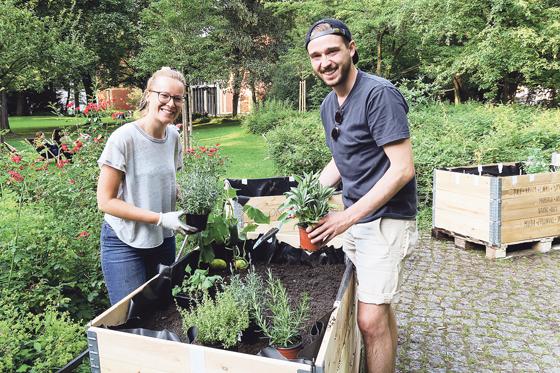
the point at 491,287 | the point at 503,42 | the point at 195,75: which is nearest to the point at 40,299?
the point at 491,287

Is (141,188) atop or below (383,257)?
atop

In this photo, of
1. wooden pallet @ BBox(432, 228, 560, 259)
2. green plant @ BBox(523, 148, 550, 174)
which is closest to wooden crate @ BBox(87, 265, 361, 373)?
wooden pallet @ BBox(432, 228, 560, 259)

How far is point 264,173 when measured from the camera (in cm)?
1073

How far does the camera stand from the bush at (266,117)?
17.9 metres

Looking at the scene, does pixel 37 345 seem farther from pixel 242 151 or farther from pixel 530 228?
pixel 242 151

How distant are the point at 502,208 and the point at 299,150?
125 inches

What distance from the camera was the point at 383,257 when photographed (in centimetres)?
226

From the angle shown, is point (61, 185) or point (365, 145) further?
point (61, 185)

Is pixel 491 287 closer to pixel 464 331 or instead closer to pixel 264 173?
pixel 464 331

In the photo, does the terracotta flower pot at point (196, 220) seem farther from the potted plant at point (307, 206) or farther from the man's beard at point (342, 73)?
the man's beard at point (342, 73)

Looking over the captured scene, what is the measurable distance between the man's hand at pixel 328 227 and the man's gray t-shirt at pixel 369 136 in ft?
0.78

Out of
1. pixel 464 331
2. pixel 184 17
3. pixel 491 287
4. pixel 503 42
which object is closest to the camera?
pixel 464 331

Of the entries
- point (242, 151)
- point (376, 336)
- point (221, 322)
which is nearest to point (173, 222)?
point (221, 322)

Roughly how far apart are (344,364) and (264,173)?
8.61 m
